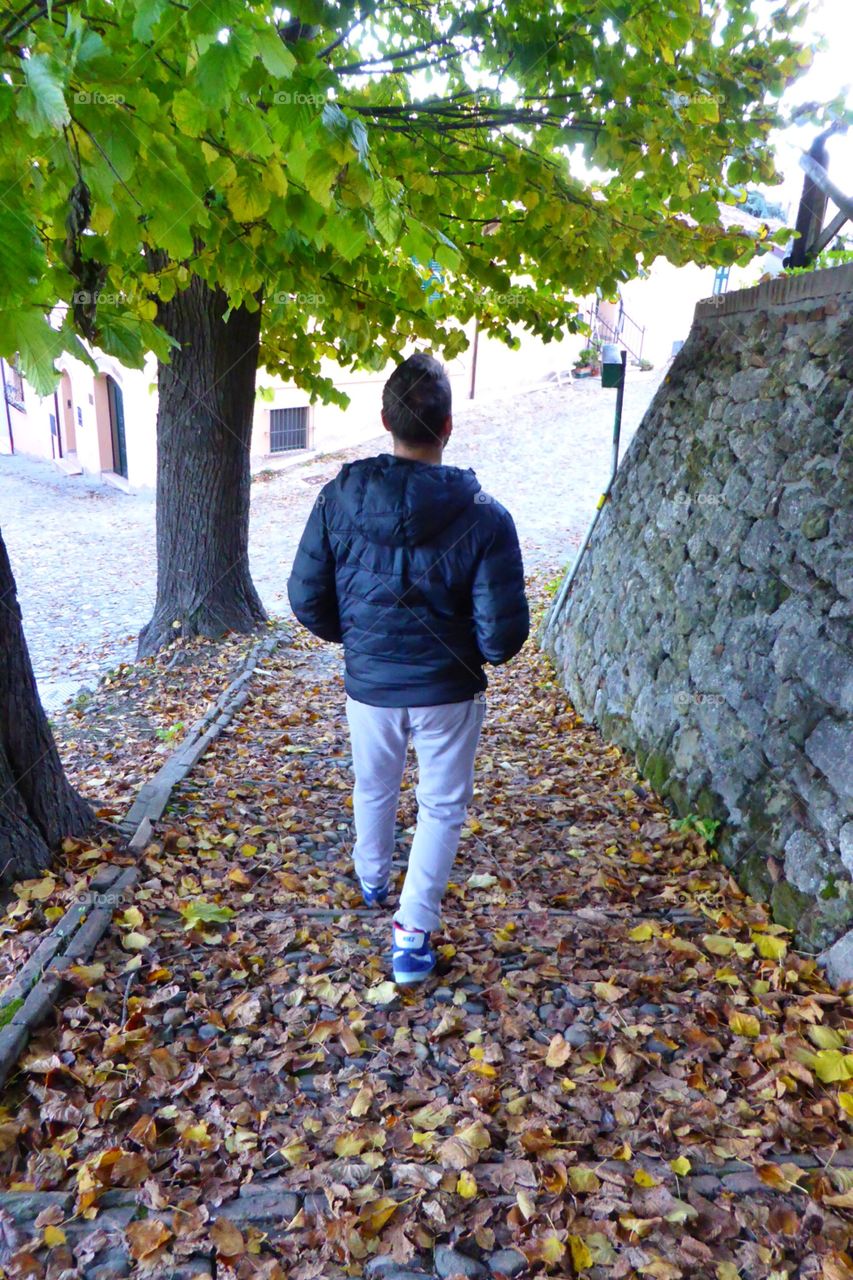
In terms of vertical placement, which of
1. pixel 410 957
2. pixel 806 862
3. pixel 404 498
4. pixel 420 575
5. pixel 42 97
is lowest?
pixel 410 957

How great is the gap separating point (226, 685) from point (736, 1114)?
514 centimetres

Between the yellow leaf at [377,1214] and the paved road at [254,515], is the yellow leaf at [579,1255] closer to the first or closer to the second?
the yellow leaf at [377,1214]

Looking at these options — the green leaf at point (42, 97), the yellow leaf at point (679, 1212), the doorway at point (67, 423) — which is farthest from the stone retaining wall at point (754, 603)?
the doorway at point (67, 423)

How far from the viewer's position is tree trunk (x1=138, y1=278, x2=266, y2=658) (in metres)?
7.05

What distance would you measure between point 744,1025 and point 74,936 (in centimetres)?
225

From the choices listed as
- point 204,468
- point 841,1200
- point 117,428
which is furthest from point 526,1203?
point 117,428

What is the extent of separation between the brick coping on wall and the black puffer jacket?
2540 millimetres

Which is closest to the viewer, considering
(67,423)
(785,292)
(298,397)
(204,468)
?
(785,292)

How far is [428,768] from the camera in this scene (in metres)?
2.84

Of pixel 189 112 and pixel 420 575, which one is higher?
pixel 189 112

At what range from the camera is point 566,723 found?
5.96 metres

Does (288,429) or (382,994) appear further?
(288,429)

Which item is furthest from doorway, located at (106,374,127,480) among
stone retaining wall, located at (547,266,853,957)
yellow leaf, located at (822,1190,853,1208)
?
yellow leaf, located at (822,1190,853,1208)

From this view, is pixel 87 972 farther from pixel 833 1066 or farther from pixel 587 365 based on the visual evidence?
pixel 587 365
